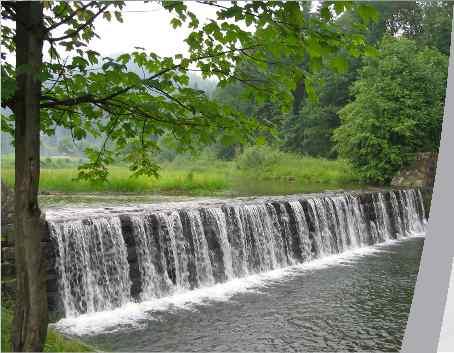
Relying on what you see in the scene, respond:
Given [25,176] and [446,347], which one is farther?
[446,347]

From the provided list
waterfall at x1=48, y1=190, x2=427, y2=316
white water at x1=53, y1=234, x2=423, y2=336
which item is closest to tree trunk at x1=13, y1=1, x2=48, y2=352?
Answer: white water at x1=53, y1=234, x2=423, y2=336

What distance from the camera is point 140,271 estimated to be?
31.4 feet

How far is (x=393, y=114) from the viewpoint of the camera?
917 inches

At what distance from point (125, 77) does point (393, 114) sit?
21.9 meters

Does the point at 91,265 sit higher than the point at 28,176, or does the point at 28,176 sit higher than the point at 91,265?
the point at 28,176

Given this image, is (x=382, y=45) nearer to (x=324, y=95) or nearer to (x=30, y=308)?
(x=324, y=95)

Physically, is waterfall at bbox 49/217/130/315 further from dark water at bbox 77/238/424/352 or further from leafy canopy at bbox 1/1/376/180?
leafy canopy at bbox 1/1/376/180

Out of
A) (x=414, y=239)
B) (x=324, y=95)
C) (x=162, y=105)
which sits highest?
(x=324, y=95)

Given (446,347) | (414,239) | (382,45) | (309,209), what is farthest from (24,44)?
(382,45)

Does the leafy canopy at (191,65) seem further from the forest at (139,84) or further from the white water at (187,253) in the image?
the white water at (187,253)

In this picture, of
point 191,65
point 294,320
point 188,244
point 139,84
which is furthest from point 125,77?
point 188,244

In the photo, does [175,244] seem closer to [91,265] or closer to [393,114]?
[91,265]

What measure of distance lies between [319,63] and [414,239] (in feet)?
49.1

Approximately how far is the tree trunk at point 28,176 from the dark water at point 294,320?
4.09m
